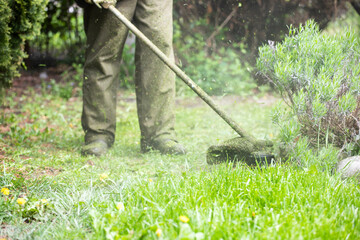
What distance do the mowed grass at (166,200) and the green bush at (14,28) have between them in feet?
2.29

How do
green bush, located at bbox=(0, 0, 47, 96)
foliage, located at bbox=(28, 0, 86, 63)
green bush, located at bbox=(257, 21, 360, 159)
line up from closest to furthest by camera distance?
1. green bush, located at bbox=(257, 21, 360, 159)
2. green bush, located at bbox=(0, 0, 47, 96)
3. foliage, located at bbox=(28, 0, 86, 63)

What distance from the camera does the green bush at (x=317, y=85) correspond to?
2.28 metres

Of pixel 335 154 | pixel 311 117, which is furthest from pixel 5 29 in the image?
pixel 335 154

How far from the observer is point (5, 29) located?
2871 mm

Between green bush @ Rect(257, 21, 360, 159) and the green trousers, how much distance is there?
2.85 ft

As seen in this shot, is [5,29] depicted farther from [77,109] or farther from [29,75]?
[29,75]

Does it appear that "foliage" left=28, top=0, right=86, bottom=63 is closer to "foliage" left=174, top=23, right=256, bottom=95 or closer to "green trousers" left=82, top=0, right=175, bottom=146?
"foliage" left=174, top=23, right=256, bottom=95

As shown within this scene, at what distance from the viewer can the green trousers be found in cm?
295

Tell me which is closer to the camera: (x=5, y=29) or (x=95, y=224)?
(x=95, y=224)

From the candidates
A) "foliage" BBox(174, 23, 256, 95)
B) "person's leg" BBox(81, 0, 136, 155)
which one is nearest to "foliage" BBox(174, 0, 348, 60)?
"foliage" BBox(174, 23, 256, 95)

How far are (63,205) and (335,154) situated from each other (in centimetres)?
149

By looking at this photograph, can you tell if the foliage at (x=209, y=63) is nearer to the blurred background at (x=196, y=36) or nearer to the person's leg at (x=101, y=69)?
the blurred background at (x=196, y=36)

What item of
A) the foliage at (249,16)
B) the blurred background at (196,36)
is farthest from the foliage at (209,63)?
the foliage at (249,16)

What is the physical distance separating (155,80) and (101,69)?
42 centimetres
